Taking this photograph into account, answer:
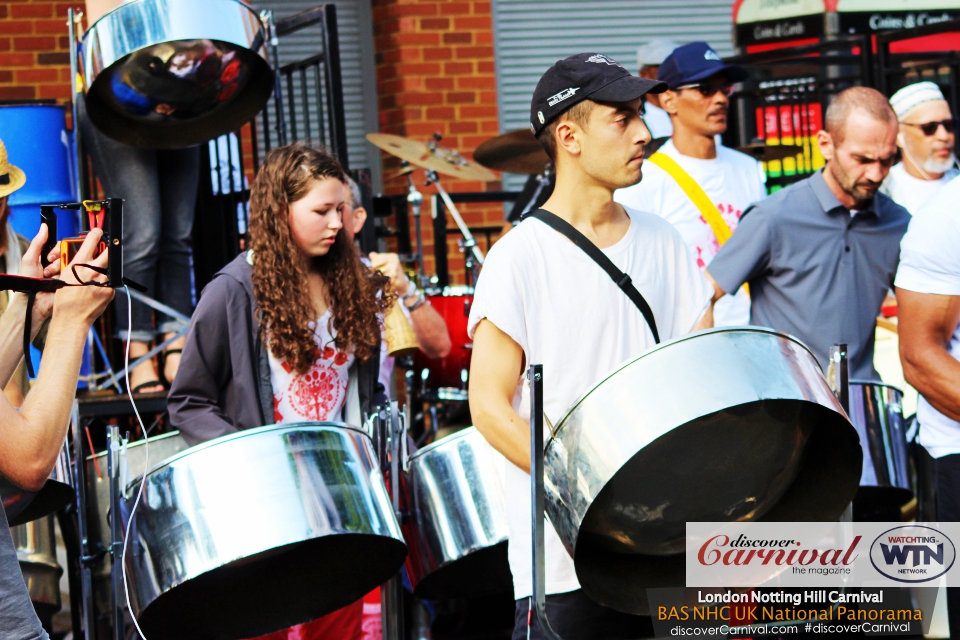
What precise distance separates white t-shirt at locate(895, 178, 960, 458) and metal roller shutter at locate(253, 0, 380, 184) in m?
3.89

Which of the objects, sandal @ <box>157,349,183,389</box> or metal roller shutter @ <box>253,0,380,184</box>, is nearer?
sandal @ <box>157,349,183,389</box>

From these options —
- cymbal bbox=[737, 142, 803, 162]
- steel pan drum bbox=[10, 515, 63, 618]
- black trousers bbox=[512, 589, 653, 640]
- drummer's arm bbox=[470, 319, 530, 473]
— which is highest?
cymbal bbox=[737, 142, 803, 162]

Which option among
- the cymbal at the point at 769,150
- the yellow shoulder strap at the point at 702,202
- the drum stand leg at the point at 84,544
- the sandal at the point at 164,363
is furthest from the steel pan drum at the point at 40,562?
the cymbal at the point at 769,150

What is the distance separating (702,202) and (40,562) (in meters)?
1.96

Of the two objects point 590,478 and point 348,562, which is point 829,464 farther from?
point 348,562

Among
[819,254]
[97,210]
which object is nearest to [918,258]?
[819,254]

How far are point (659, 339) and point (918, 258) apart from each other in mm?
686

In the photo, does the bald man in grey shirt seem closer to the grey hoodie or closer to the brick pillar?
the grey hoodie

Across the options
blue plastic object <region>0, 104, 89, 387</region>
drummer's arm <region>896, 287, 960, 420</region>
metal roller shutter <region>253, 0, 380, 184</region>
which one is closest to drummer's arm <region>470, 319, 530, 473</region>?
drummer's arm <region>896, 287, 960, 420</region>

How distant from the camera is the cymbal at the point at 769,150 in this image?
4570 mm

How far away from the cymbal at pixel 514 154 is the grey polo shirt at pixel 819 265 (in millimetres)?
1751

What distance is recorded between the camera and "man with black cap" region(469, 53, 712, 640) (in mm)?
1958

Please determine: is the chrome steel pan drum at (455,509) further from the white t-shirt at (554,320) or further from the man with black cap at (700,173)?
the man with black cap at (700,173)

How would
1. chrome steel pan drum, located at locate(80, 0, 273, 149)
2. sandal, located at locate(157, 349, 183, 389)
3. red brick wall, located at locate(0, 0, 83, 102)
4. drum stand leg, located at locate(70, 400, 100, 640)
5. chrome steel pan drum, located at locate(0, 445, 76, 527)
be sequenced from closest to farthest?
chrome steel pan drum, located at locate(0, 445, 76, 527) < drum stand leg, located at locate(70, 400, 100, 640) < chrome steel pan drum, located at locate(80, 0, 273, 149) < sandal, located at locate(157, 349, 183, 389) < red brick wall, located at locate(0, 0, 83, 102)
